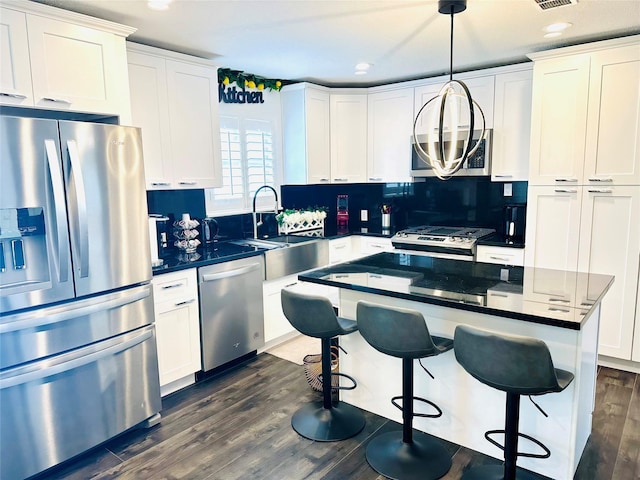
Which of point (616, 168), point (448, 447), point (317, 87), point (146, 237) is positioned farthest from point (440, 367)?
point (317, 87)

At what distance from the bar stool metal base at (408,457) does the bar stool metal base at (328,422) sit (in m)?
0.19

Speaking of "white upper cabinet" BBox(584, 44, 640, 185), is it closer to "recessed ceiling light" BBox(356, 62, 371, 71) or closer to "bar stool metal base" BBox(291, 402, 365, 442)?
"recessed ceiling light" BBox(356, 62, 371, 71)

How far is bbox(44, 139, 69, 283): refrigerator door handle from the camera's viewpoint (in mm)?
2158

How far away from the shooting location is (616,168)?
3.26m

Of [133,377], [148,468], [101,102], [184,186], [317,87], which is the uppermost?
[317,87]

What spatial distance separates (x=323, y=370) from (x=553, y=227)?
2285mm

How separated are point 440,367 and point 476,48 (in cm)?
257

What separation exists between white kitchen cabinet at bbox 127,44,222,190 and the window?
0.47 meters

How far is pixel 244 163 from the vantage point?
14.2 ft

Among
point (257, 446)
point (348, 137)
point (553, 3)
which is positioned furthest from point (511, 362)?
point (348, 137)

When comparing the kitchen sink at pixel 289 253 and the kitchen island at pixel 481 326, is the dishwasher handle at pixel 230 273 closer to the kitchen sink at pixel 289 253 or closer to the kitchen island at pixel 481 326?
the kitchen sink at pixel 289 253

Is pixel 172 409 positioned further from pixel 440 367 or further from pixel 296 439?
pixel 440 367

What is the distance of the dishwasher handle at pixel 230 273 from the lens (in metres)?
3.20

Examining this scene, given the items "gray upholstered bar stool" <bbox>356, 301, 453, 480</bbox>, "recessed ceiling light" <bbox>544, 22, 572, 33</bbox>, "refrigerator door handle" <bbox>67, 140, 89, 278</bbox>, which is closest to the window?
"refrigerator door handle" <bbox>67, 140, 89, 278</bbox>
